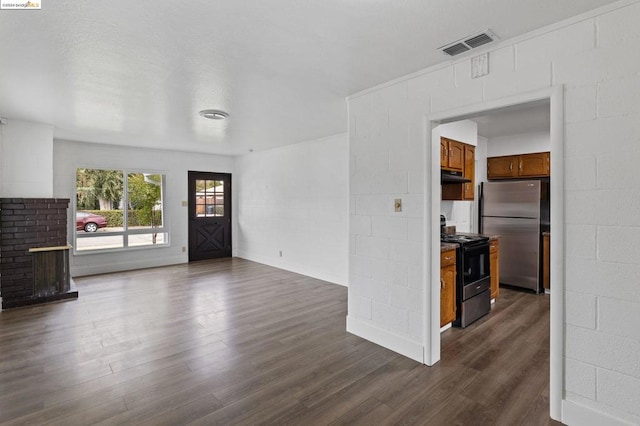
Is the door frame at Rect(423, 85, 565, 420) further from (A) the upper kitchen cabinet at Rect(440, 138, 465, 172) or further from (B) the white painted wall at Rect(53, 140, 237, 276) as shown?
(B) the white painted wall at Rect(53, 140, 237, 276)

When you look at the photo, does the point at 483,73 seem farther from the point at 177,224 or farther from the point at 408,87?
the point at 177,224

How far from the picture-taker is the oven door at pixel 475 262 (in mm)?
3654

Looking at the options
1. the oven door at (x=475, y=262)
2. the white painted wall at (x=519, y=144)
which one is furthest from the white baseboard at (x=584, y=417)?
the white painted wall at (x=519, y=144)

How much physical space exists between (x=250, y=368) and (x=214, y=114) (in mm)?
3009

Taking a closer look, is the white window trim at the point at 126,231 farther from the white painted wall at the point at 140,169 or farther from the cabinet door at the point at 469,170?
the cabinet door at the point at 469,170

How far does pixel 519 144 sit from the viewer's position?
211 inches

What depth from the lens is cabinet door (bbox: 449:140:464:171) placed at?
4055 millimetres

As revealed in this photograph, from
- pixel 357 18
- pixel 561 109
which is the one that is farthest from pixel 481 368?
pixel 357 18

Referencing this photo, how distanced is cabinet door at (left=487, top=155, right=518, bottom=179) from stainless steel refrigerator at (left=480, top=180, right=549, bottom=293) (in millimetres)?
327

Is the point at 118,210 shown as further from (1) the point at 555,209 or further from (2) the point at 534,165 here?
(2) the point at 534,165

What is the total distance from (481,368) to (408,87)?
256cm

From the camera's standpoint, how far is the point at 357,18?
6.59 ft

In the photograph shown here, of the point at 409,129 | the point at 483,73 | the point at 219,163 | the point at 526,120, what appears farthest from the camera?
the point at 219,163

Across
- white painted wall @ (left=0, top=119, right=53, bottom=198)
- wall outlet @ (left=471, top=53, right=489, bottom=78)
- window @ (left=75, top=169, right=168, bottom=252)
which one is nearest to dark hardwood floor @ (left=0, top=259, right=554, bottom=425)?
white painted wall @ (left=0, top=119, right=53, bottom=198)
